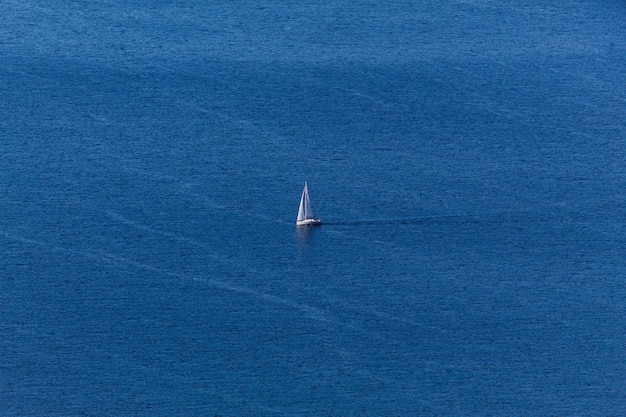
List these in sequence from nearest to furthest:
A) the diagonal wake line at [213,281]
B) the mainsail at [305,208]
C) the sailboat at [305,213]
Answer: the diagonal wake line at [213,281]
the mainsail at [305,208]
the sailboat at [305,213]

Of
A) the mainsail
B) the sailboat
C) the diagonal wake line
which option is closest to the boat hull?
the sailboat

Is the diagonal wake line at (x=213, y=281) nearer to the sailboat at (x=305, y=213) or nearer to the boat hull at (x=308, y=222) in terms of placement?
the boat hull at (x=308, y=222)

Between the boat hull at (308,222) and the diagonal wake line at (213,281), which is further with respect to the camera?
the boat hull at (308,222)

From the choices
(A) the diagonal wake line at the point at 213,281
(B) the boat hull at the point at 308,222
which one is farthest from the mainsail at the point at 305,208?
(A) the diagonal wake line at the point at 213,281

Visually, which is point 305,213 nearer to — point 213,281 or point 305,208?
point 305,208

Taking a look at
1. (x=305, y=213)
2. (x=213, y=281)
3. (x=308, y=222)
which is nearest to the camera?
(x=213, y=281)

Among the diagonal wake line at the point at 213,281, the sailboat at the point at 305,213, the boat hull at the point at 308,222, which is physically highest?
the sailboat at the point at 305,213

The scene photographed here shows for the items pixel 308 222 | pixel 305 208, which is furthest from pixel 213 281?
pixel 305 208

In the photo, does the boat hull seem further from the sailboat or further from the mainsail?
the mainsail
